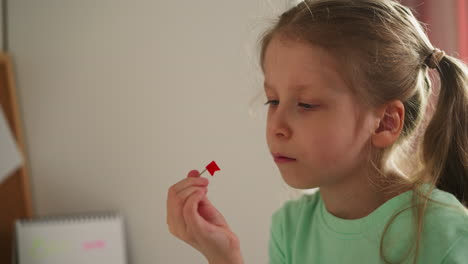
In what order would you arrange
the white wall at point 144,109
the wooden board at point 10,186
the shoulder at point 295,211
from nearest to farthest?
the shoulder at point 295,211
the white wall at point 144,109
the wooden board at point 10,186

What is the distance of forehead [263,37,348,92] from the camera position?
776mm

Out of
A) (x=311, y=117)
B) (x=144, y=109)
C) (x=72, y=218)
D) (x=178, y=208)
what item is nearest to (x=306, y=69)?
(x=311, y=117)

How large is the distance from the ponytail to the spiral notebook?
0.84 meters

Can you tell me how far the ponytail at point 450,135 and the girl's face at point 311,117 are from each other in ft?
0.43

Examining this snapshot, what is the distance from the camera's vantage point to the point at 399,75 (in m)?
0.82

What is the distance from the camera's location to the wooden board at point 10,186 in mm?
1443

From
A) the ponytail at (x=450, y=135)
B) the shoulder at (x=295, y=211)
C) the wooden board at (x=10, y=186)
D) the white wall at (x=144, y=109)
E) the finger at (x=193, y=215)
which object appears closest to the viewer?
the finger at (x=193, y=215)

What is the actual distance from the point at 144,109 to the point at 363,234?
732 millimetres

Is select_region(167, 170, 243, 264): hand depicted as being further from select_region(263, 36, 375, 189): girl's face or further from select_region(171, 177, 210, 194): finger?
select_region(263, 36, 375, 189): girl's face

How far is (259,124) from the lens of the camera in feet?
4.26

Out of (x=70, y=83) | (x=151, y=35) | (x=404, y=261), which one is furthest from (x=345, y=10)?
(x=70, y=83)

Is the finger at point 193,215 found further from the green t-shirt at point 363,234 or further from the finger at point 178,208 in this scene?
the green t-shirt at point 363,234

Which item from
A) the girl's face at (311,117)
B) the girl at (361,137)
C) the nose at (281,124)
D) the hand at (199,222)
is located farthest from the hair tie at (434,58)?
the hand at (199,222)

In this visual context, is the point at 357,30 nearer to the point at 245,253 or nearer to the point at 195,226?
the point at 195,226
